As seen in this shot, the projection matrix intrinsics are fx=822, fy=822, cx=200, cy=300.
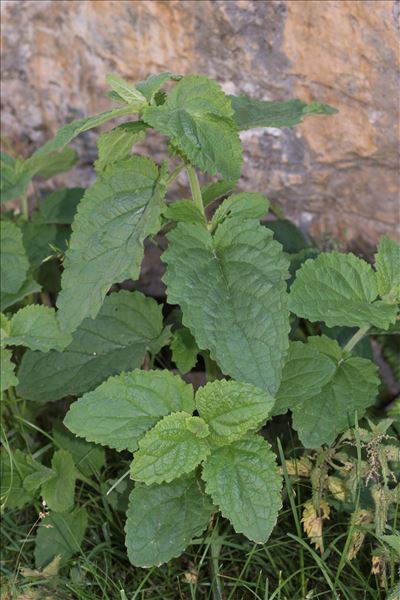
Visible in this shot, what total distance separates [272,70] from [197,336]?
1039 mm

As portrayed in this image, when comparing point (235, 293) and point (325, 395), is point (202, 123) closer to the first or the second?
point (235, 293)

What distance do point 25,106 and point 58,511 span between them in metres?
1.47

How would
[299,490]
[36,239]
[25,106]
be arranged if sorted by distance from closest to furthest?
1. [299,490]
2. [36,239]
3. [25,106]

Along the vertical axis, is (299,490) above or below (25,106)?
below

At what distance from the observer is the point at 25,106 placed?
2838 millimetres

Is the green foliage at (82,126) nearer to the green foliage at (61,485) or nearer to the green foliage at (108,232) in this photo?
the green foliage at (108,232)

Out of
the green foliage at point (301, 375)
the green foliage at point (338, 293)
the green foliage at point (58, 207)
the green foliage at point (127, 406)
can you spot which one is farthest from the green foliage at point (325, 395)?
the green foliage at point (58, 207)

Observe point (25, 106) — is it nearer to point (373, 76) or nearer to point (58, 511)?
point (373, 76)

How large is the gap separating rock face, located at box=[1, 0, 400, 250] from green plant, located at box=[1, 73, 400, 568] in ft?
1.11

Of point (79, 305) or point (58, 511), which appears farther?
point (58, 511)

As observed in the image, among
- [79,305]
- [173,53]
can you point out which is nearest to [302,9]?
[173,53]

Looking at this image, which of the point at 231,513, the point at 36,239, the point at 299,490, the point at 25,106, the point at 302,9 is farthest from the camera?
the point at 25,106

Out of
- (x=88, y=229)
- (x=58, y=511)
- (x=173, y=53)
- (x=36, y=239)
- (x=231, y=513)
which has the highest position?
(x=173, y=53)

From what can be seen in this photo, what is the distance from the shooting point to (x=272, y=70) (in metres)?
2.41
